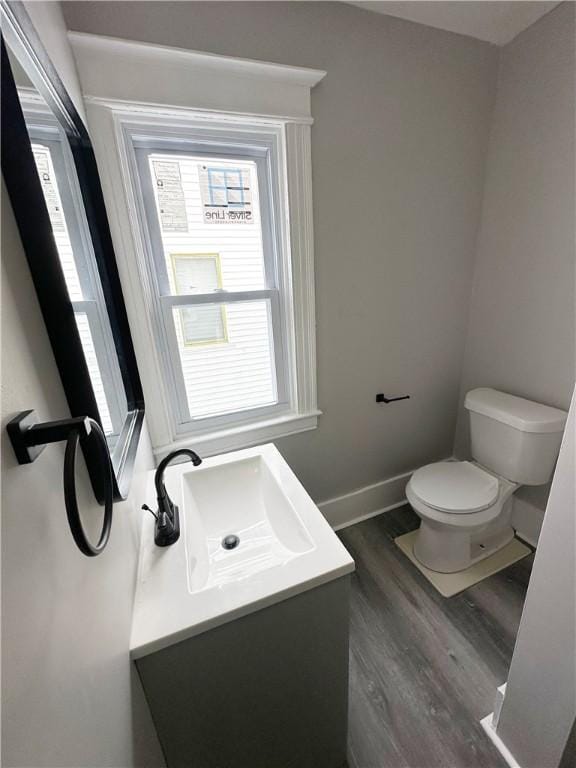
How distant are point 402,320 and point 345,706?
1.58 metres

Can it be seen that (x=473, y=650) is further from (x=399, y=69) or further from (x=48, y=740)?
(x=399, y=69)

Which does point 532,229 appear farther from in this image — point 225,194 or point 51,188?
point 51,188

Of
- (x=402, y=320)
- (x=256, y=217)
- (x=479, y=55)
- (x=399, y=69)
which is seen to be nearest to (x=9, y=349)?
(x=256, y=217)

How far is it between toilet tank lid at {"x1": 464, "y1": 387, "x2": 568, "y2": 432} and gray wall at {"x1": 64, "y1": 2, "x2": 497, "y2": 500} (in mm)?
292

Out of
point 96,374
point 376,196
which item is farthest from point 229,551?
point 376,196

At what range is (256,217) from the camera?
1407 millimetres

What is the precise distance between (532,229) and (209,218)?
1.52m

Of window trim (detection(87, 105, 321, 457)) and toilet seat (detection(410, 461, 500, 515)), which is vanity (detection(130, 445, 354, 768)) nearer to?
window trim (detection(87, 105, 321, 457))

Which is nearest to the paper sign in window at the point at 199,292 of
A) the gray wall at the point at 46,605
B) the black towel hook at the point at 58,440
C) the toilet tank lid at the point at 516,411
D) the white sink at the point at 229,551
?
the white sink at the point at 229,551

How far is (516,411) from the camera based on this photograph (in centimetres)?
159

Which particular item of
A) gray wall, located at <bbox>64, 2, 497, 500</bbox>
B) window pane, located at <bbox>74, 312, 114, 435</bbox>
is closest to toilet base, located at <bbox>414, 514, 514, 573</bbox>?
gray wall, located at <bbox>64, 2, 497, 500</bbox>

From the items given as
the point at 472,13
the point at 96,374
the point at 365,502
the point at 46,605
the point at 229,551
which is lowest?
the point at 365,502

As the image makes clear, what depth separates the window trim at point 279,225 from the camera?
3.59ft

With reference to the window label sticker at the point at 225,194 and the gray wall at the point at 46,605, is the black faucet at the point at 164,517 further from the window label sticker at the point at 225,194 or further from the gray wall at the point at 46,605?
the window label sticker at the point at 225,194
